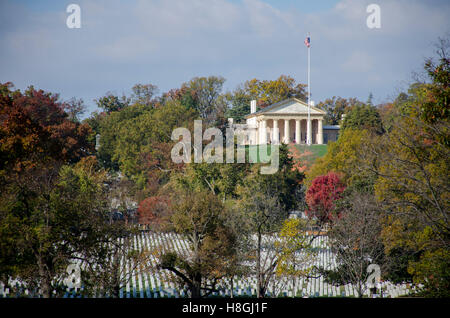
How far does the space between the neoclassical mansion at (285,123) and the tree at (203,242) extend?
49.4m

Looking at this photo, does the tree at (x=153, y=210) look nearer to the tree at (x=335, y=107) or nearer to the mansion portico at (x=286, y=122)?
the mansion portico at (x=286, y=122)

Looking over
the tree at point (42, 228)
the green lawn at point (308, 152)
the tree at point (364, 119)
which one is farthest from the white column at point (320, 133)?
the tree at point (42, 228)

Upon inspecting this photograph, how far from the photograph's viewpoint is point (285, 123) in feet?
229

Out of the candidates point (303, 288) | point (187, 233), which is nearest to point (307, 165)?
point (303, 288)

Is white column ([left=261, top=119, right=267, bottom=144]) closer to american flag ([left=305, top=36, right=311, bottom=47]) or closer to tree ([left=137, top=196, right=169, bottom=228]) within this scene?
american flag ([left=305, top=36, right=311, bottom=47])

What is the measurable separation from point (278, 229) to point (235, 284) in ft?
11.7

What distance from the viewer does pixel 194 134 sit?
48.3 meters

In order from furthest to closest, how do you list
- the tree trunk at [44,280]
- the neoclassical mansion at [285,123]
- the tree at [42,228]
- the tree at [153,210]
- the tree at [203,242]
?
the neoclassical mansion at [285,123]
the tree at [153,210]
the tree at [203,242]
the tree trunk at [44,280]
the tree at [42,228]

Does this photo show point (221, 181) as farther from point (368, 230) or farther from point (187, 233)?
point (187, 233)

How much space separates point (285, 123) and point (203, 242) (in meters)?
53.4

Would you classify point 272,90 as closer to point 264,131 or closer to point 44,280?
point 264,131

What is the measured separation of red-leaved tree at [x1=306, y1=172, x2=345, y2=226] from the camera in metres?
32.7

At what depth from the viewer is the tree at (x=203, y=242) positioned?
56.3 feet
